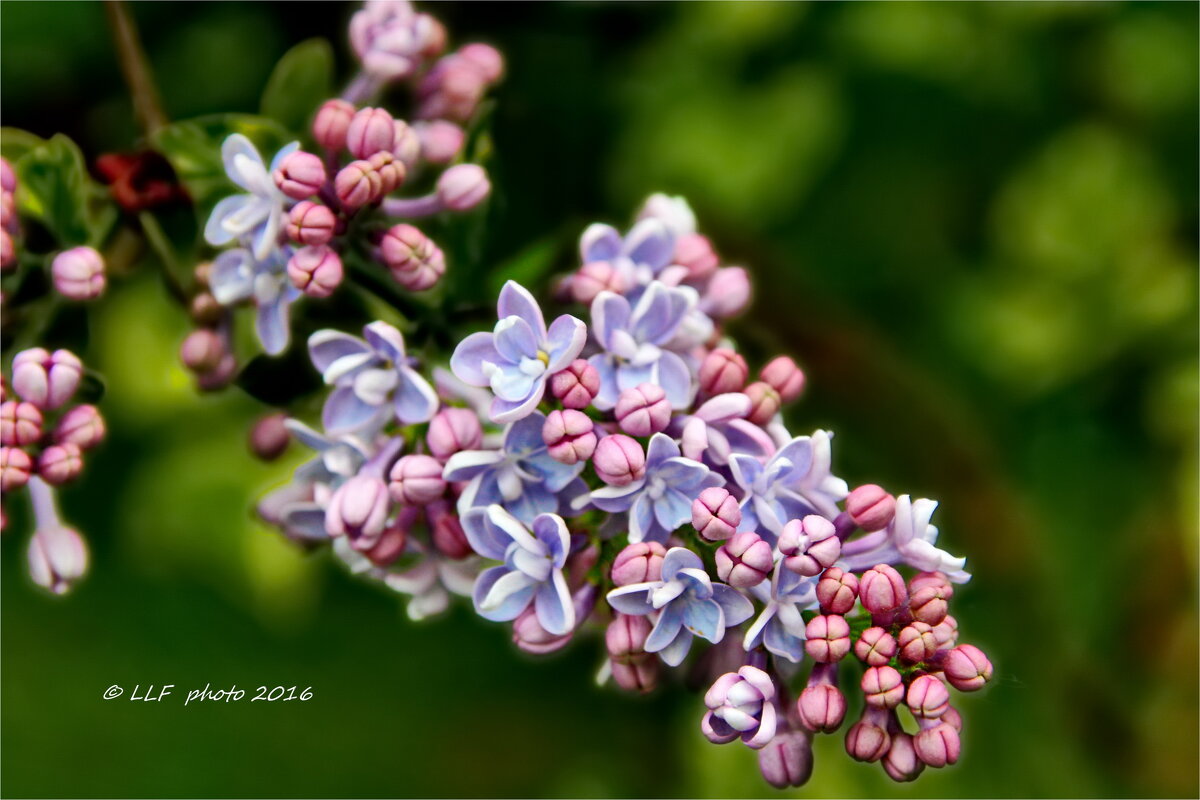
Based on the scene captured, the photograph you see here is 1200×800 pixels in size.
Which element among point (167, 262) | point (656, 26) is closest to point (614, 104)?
point (656, 26)

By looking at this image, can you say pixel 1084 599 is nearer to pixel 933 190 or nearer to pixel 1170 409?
pixel 1170 409

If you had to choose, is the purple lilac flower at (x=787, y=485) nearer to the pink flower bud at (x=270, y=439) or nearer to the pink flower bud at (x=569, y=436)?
the pink flower bud at (x=569, y=436)

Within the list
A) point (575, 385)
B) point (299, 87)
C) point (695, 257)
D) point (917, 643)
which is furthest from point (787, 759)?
point (299, 87)

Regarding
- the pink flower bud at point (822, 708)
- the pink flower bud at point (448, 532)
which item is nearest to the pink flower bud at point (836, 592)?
the pink flower bud at point (822, 708)

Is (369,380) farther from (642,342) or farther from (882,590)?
(882,590)

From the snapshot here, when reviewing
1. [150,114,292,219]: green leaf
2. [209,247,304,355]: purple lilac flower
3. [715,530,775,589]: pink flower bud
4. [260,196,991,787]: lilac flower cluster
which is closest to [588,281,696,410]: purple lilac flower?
[260,196,991,787]: lilac flower cluster

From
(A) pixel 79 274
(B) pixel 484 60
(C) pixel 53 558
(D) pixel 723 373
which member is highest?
(B) pixel 484 60
